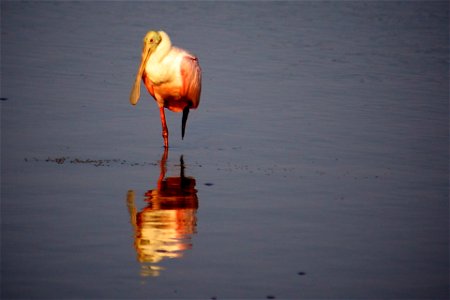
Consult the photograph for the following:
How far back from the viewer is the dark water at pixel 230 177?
7289 millimetres

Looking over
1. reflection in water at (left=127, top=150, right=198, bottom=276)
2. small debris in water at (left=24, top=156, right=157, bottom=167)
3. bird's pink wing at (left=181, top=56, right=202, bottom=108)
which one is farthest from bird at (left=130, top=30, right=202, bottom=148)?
reflection in water at (left=127, top=150, right=198, bottom=276)

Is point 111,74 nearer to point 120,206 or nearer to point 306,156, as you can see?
point 306,156

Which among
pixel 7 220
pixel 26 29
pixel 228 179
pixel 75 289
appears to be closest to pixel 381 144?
pixel 228 179

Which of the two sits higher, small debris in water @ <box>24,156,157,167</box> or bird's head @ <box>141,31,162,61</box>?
→ bird's head @ <box>141,31,162,61</box>

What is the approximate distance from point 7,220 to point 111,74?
912 centimetres

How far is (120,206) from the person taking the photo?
902cm

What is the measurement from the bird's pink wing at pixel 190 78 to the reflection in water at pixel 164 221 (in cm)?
213

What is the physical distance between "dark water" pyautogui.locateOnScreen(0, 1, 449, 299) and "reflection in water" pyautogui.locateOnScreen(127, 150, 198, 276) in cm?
2

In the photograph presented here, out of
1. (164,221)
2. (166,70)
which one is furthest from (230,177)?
(166,70)

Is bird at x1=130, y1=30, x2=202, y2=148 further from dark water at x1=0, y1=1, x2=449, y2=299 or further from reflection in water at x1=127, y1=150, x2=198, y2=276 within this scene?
reflection in water at x1=127, y1=150, x2=198, y2=276

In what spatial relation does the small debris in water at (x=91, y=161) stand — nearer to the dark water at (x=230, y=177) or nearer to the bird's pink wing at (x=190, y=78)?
the dark water at (x=230, y=177)

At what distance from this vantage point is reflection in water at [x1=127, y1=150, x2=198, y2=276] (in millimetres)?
7625

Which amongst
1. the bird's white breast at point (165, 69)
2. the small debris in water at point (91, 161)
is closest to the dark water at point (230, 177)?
the small debris in water at point (91, 161)

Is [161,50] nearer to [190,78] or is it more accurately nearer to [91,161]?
[190,78]
